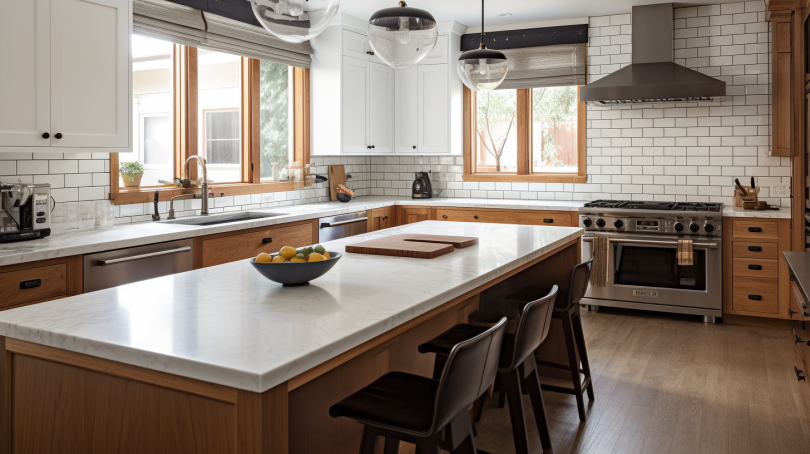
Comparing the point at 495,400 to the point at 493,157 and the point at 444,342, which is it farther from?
the point at 493,157

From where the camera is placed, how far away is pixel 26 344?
1.82 m

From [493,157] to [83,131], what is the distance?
4.16 metres

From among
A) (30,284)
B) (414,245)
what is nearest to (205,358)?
(414,245)

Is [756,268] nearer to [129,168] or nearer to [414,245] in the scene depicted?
[414,245]

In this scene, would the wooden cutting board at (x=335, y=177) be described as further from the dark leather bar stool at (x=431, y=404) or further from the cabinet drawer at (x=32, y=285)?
the dark leather bar stool at (x=431, y=404)

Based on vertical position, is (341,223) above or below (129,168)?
below

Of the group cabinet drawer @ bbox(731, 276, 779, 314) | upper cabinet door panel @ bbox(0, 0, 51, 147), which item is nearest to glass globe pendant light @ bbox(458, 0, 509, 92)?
upper cabinet door panel @ bbox(0, 0, 51, 147)

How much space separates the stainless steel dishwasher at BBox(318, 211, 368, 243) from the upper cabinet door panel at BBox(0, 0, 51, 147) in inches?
89.5

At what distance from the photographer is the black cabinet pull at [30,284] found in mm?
3143

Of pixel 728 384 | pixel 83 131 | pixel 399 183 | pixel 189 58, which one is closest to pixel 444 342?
pixel 728 384

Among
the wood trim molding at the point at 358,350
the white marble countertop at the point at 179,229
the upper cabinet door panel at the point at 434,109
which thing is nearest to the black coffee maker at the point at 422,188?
the white marble countertop at the point at 179,229

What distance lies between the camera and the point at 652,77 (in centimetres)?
552

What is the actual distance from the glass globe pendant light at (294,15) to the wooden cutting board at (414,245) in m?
1.18

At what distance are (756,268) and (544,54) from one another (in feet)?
8.94
